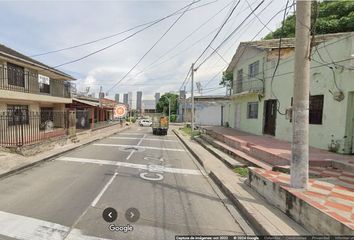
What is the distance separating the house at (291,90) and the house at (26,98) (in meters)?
12.7

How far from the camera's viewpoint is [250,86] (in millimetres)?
19484

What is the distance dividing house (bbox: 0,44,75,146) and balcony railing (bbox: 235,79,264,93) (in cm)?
1342

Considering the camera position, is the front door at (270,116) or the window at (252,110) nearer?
the front door at (270,116)

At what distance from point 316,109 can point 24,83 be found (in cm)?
Answer: 1790

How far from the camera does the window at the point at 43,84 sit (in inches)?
816

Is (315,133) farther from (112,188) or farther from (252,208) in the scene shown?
(112,188)

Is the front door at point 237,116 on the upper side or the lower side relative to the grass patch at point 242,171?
upper

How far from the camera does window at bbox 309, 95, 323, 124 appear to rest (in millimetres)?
11336

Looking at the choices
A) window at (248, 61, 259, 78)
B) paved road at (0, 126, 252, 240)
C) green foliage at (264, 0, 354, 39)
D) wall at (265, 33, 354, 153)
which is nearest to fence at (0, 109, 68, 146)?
paved road at (0, 126, 252, 240)

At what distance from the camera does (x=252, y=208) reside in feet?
18.3

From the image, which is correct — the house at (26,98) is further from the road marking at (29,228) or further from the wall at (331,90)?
the wall at (331,90)

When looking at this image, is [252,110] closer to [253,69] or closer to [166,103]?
[253,69]

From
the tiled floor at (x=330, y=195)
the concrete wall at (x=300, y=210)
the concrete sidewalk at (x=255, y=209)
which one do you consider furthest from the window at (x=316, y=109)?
the concrete wall at (x=300, y=210)

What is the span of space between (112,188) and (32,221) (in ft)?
8.06
